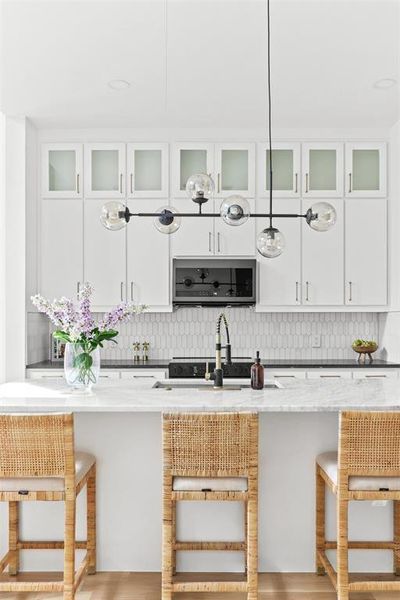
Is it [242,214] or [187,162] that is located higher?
[187,162]

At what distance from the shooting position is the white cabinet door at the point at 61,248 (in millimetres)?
4922

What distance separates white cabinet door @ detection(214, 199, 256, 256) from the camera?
193 inches

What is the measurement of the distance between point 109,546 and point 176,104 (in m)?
3.21

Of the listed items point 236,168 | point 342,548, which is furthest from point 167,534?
point 236,168

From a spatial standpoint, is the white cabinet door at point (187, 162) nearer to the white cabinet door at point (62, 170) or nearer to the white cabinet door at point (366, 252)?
the white cabinet door at point (62, 170)

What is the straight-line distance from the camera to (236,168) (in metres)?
4.94

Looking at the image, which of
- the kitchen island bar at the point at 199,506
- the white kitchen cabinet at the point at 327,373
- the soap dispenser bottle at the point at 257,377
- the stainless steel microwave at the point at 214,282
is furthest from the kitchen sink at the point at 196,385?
the stainless steel microwave at the point at 214,282

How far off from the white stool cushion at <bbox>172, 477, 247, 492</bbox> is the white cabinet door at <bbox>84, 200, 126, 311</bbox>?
A: 9.04ft

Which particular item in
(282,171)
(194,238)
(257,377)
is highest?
(282,171)

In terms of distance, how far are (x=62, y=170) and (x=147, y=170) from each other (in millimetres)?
764

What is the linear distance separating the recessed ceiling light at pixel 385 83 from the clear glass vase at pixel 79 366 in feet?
9.06

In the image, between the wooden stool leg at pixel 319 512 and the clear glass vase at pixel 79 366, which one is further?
the clear glass vase at pixel 79 366

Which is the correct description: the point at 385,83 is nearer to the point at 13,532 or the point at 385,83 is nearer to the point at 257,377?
the point at 257,377

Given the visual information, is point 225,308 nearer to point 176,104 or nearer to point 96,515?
point 176,104
